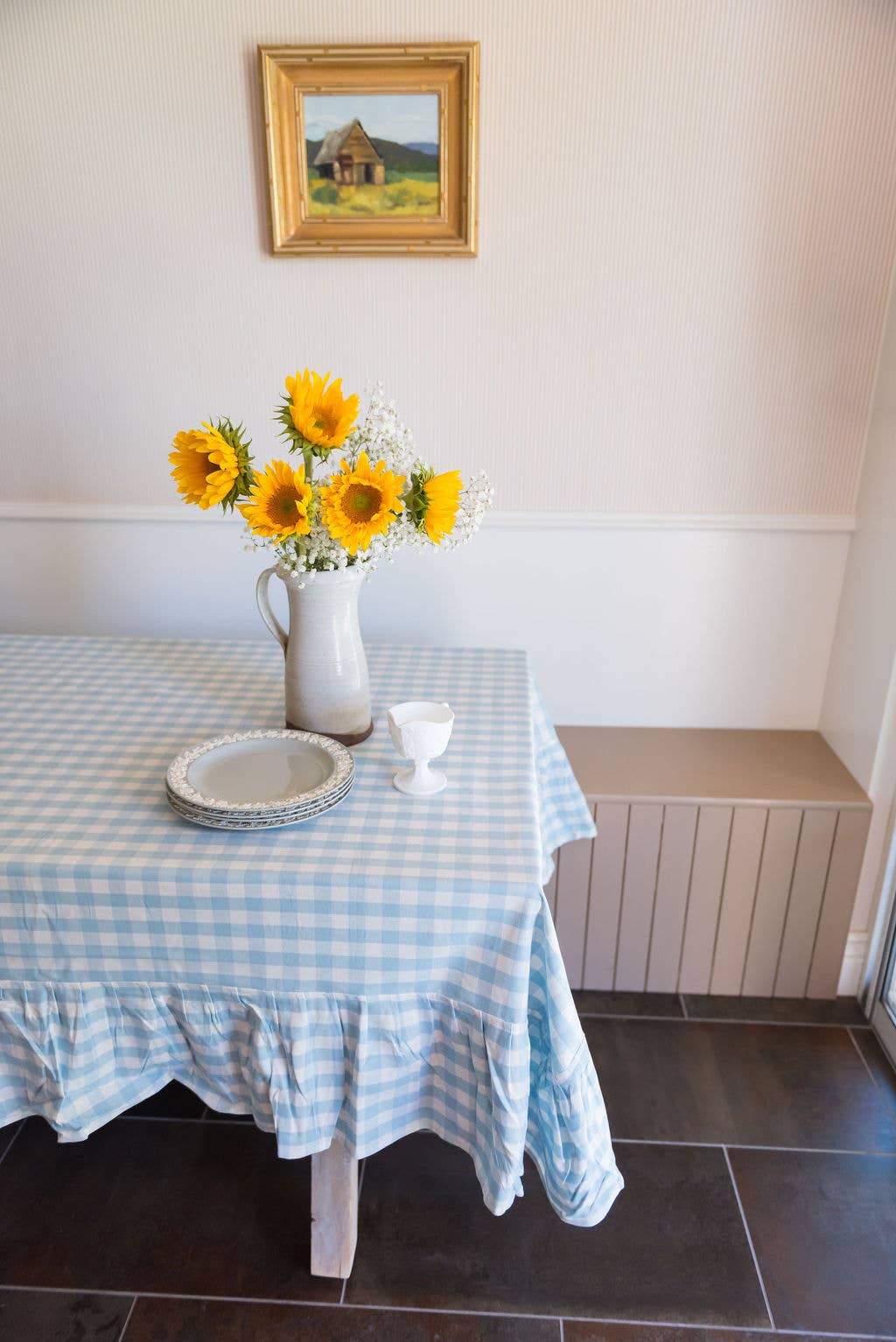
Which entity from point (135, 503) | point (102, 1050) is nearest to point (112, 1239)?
point (102, 1050)

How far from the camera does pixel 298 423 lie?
1288 millimetres

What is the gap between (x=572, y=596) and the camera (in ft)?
7.34

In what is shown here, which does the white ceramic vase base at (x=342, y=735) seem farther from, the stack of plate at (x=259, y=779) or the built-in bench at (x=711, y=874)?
the built-in bench at (x=711, y=874)

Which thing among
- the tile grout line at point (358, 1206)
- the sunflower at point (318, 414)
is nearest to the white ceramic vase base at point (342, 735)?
the sunflower at point (318, 414)

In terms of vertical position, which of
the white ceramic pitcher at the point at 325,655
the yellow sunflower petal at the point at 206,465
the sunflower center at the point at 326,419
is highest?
the sunflower center at the point at 326,419

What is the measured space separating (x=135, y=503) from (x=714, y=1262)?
191cm

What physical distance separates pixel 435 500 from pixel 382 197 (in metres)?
0.97

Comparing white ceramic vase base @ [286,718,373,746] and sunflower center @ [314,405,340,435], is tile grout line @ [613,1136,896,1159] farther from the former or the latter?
sunflower center @ [314,405,340,435]

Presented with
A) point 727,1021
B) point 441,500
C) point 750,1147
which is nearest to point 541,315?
point 441,500

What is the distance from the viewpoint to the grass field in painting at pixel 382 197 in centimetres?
194

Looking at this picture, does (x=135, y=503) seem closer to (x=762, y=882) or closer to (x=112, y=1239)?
(x=112, y=1239)

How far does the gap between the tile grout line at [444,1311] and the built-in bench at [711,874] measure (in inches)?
29.5

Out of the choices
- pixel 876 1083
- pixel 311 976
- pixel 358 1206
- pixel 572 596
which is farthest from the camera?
pixel 572 596

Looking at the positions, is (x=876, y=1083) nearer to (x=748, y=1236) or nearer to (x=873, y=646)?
(x=748, y=1236)
